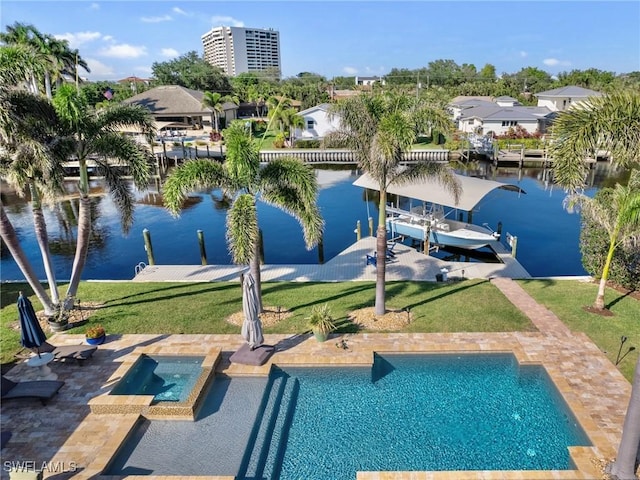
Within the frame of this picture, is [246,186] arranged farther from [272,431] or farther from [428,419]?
[428,419]

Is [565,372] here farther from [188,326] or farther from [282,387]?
[188,326]

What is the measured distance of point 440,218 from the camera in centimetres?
2398

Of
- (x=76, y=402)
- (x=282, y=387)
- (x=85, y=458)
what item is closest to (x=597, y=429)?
(x=282, y=387)

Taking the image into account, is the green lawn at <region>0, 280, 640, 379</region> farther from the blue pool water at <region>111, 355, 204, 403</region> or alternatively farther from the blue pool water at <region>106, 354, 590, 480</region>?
the blue pool water at <region>106, 354, 590, 480</region>

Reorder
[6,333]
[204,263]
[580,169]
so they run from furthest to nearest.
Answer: [204,263] < [6,333] < [580,169]

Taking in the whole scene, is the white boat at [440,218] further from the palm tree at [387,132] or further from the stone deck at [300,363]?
the palm tree at [387,132]

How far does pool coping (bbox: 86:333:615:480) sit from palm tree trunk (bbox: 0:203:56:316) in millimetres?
4181

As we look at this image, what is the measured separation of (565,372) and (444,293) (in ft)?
18.8

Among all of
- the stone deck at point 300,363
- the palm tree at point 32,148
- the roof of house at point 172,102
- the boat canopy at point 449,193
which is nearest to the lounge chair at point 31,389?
the stone deck at point 300,363

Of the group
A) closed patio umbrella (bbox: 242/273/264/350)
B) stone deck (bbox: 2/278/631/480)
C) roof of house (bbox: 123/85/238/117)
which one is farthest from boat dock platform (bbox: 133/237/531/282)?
roof of house (bbox: 123/85/238/117)

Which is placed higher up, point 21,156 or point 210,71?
point 210,71

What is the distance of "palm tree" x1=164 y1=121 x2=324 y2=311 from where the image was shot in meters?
11.9

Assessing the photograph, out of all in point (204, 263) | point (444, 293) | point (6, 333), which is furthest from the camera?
point (204, 263)

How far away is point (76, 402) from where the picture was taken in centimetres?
1025
